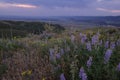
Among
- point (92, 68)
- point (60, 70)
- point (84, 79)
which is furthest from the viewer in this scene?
point (60, 70)

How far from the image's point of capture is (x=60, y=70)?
355 centimetres

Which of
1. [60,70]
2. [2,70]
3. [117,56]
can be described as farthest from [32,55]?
[117,56]

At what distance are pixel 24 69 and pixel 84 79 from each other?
5.08ft

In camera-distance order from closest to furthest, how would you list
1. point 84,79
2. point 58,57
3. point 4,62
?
point 84,79
point 58,57
point 4,62

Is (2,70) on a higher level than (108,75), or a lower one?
lower

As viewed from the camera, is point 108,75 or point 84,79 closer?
point 84,79

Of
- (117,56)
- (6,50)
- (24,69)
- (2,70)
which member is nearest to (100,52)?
(117,56)

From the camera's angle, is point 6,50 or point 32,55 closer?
point 32,55

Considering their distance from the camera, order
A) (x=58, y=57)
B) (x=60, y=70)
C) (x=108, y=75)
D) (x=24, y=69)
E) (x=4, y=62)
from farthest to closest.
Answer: (x=4, y=62) < (x=24, y=69) < (x=58, y=57) < (x=60, y=70) < (x=108, y=75)

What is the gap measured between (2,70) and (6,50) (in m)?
1.73

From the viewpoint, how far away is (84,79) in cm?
283

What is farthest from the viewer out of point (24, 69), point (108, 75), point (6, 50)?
point (6, 50)

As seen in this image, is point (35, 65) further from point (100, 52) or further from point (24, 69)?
point (100, 52)

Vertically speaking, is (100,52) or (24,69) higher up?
(100,52)
